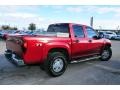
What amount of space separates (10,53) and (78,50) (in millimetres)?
2420

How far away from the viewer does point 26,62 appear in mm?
5727

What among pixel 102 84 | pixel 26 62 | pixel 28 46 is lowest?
pixel 102 84

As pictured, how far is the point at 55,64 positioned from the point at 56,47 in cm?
54

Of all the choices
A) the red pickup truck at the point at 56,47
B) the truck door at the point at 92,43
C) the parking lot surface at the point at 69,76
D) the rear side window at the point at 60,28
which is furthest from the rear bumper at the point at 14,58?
the truck door at the point at 92,43

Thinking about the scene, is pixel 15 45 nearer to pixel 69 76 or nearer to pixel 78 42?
pixel 69 76

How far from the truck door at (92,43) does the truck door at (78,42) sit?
0.99 feet

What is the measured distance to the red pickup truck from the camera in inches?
226

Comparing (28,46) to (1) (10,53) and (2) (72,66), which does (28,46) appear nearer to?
(1) (10,53)

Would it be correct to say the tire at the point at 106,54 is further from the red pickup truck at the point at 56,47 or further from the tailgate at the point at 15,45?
the tailgate at the point at 15,45

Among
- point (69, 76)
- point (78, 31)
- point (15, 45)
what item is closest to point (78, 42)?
point (78, 31)

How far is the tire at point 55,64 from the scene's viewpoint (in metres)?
6.11

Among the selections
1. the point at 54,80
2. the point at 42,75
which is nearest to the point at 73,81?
the point at 54,80

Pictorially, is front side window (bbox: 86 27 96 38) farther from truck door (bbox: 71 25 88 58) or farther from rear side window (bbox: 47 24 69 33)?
rear side window (bbox: 47 24 69 33)

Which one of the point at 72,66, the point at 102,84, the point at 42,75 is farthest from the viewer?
the point at 72,66
